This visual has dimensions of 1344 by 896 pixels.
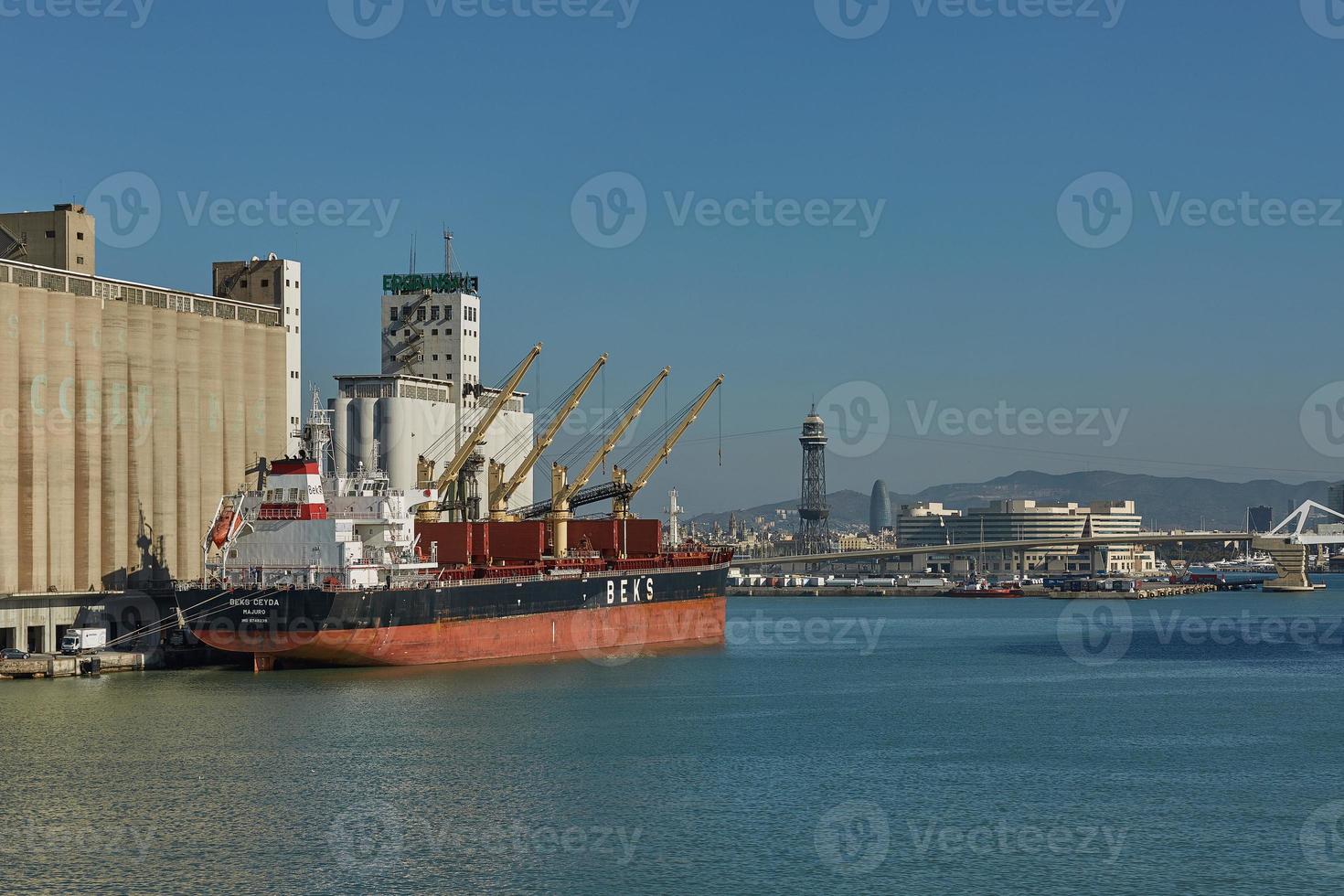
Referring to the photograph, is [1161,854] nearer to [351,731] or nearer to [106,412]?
[351,731]

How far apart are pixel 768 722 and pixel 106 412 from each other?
31346mm

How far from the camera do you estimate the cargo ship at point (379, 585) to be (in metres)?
52.2

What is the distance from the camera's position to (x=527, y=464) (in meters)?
77.7

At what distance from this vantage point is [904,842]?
97.9ft

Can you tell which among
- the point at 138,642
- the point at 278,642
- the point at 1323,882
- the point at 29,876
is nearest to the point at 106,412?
the point at 138,642

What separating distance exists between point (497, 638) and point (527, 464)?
19.4 m

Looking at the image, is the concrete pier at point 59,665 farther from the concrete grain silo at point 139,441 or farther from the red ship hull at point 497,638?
the concrete grain silo at point 139,441

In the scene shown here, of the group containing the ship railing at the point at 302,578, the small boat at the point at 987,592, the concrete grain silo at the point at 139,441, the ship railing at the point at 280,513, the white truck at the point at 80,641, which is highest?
the concrete grain silo at the point at 139,441

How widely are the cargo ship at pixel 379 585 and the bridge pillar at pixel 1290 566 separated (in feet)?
364

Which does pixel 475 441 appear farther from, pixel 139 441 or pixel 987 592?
pixel 987 592

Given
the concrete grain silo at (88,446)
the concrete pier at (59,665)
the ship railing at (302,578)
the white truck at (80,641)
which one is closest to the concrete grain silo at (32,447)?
the concrete grain silo at (88,446)

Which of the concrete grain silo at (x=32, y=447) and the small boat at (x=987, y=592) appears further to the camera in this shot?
Result: the small boat at (x=987, y=592)

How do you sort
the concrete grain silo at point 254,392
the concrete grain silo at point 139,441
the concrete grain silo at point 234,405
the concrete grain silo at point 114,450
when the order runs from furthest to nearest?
the concrete grain silo at point 254,392
the concrete grain silo at point 234,405
the concrete grain silo at point 139,441
the concrete grain silo at point 114,450

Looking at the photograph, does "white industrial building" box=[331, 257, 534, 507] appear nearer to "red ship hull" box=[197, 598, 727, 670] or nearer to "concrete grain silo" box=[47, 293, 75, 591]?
"red ship hull" box=[197, 598, 727, 670]
